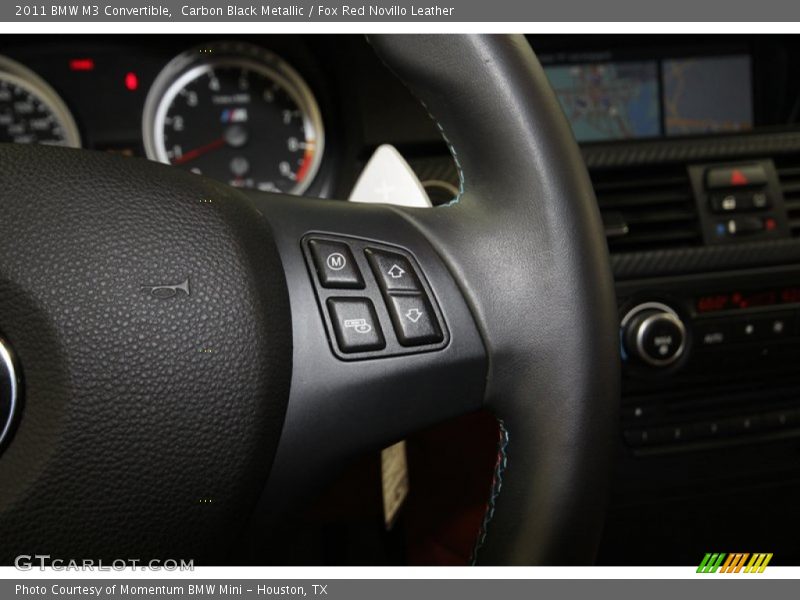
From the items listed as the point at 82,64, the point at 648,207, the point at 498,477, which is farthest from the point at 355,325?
the point at 82,64

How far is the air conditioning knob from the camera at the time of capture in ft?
3.19

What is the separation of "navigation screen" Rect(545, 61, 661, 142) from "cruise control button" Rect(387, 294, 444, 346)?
2.53 ft

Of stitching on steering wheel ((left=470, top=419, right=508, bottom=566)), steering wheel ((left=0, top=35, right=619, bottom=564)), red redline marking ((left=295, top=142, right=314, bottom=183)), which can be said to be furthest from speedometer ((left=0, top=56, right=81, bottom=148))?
stitching on steering wheel ((left=470, top=419, right=508, bottom=566))

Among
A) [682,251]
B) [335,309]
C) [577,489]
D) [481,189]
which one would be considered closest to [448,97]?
[481,189]

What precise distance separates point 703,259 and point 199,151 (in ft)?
2.30

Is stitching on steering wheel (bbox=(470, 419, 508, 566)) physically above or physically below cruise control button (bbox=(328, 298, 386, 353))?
below

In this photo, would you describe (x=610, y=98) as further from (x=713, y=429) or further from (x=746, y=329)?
(x=713, y=429)

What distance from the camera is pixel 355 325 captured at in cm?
52

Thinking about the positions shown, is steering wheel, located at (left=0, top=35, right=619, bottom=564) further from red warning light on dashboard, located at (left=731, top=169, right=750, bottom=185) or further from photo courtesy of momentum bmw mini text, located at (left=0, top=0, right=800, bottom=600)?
red warning light on dashboard, located at (left=731, top=169, right=750, bottom=185)

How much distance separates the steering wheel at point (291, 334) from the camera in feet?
1.54

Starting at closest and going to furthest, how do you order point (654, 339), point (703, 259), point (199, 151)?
point (654, 339) → point (703, 259) → point (199, 151)

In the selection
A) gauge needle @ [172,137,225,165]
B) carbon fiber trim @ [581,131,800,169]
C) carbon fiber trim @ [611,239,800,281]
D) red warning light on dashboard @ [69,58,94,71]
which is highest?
red warning light on dashboard @ [69,58,94,71]

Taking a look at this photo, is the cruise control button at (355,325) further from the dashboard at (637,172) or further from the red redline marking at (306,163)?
the red redline marking at (306,163)
